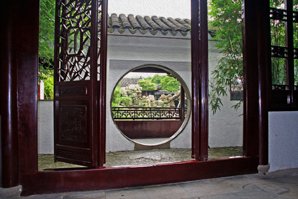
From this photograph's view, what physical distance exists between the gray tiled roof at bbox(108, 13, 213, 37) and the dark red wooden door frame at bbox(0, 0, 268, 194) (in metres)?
2.00

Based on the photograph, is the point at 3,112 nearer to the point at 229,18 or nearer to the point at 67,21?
the point at 67,21

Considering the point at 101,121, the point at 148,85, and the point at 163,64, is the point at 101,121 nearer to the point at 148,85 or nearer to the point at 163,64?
the point at 163,64

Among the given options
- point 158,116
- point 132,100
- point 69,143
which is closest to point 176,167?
point 69,143

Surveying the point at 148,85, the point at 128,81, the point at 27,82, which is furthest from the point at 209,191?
the point at 128,81

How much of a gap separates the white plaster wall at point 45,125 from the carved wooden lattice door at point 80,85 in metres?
1.87

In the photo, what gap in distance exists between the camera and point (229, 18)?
205 inches

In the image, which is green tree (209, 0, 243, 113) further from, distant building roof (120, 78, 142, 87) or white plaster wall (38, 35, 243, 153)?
distant building roof (120, 78, 142, 87)

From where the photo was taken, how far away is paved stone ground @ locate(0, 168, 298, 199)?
2.83 m

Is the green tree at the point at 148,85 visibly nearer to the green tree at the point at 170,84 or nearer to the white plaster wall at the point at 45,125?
the green tree at the point at 170,84

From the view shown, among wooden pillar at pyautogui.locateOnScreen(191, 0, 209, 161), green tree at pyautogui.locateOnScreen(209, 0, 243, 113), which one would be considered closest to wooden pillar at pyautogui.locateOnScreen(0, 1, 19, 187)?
wooden pillar at pyautogui.locateOnScreen(191, 0, 209, 161)

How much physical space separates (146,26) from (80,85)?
2.79 metres

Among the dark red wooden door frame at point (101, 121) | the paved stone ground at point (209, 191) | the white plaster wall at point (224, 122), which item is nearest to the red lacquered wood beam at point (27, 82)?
the dark red wooden door frame at point (101, 121)

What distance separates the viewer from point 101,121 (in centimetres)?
306

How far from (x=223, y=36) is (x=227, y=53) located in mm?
422
